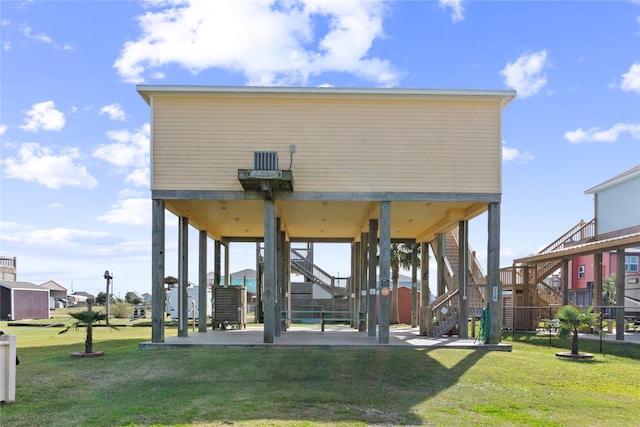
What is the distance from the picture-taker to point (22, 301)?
3697 centimetres

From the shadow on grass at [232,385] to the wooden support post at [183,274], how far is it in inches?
121

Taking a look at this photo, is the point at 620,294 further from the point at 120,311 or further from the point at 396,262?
the point at 120,311

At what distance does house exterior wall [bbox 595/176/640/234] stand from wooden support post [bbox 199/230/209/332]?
17827 mm

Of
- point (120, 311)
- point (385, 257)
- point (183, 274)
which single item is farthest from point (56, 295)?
point (385, 257)

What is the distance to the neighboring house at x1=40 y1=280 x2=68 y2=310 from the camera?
54188 millimetres

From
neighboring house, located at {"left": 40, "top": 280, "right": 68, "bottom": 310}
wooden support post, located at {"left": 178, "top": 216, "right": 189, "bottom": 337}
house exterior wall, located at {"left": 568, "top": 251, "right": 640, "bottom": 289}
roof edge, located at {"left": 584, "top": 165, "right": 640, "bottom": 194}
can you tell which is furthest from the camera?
neighboring house, located at {"left": 40, "top": 280, "right": 68, "bottom": 310}

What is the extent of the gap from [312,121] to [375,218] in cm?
492

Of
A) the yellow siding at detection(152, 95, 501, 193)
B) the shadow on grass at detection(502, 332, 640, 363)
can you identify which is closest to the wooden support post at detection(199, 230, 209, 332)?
the yellow siding at detection(152, 95, 501, 193)

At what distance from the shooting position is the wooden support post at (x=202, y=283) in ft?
65.6

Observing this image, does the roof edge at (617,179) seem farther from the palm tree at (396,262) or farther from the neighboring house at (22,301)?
the neighboring house at (22,301)

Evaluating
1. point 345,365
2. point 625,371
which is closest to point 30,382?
point 345,365

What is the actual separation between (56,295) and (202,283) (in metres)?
44.9

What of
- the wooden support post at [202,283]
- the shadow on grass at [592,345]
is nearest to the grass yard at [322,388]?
the shadow on grass at [592,345]

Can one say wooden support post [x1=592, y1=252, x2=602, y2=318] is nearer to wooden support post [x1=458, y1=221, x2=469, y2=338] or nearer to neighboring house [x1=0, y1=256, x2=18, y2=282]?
wooden support post [x1=458, y1=221, x2=469, y2=338]
